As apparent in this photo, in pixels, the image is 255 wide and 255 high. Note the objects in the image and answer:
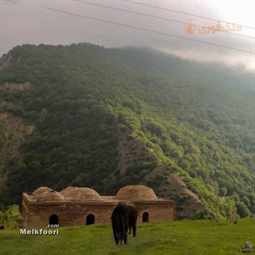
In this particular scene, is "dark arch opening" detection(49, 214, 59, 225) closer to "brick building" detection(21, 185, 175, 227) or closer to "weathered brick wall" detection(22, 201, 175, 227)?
"brick building" detection(21, 185, 175, 227)

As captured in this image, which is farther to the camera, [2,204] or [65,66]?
[65,66]

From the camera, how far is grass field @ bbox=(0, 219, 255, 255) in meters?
17.0

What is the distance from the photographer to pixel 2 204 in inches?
2736

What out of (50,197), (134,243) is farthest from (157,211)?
(134,243)

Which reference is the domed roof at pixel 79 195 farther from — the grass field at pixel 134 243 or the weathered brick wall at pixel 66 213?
the grass field at pixel 134 243

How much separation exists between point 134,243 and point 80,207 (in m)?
19.2

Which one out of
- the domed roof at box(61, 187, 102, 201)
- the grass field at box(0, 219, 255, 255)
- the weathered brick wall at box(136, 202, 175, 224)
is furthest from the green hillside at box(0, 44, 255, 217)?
the grass field at box(0, 219, 255, 255)

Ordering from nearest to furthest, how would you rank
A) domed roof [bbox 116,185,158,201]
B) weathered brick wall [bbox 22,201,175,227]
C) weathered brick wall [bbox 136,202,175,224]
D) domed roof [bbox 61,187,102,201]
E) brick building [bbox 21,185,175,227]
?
weathered brick wall [bbox 22,201,175,227], brick building [bbox 21,185,175,227], domed roof [bbox 61,187,102,201], weathered brick wall [bbox 136,202,175,224], domed roof [bbox 116,185,158,201]

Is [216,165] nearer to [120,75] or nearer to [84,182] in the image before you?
[84,182]

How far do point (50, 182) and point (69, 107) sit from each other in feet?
70.8

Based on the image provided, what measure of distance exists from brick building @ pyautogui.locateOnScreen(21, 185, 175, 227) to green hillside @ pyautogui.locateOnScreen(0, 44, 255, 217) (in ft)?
54.0

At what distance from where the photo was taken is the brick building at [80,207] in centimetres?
3653

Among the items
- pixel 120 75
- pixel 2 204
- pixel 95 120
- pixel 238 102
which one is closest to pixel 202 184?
pixel 95 120

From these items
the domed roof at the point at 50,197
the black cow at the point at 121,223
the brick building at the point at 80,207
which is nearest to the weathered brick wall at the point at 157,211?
the brick building at the point at 80,207
